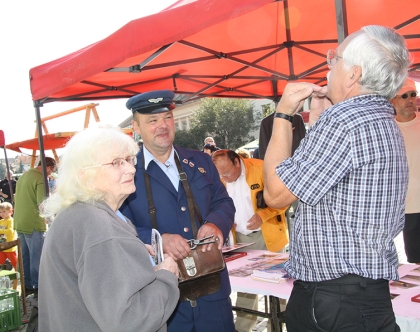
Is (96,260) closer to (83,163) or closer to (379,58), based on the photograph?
(83,163)

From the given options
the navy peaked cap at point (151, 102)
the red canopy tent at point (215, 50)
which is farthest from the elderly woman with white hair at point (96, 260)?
the red canopy tent at point (215, 50)

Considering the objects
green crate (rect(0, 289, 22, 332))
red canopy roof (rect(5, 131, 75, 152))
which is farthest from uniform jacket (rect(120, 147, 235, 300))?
red canopy roof (rect(5, 131, 75, 152))

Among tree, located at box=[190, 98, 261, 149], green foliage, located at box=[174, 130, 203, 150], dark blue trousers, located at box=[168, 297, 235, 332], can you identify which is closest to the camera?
dark blue trousers, located at box=[168, 297, 235, 332]

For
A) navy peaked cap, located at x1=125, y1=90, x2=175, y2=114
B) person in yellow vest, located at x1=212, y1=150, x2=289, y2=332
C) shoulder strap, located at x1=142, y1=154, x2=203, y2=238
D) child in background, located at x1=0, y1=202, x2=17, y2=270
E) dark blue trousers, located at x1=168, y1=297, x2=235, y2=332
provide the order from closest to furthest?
dark blue trousers, located at x1=168, y1=297, x2=235, y2=332, shoulder strap, located at x1=142, y1=154, x2=203, y2=238, navy peaked cap, located at x1=125, y1=90, x2=175, y2=114, person in yellow vest, located at x1=212, y1=150, x2=289, y2=332, child in background, located at x1=0, y1=202, x2=17, y2=270

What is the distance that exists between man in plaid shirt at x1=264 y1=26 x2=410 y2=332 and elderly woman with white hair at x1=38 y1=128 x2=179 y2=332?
1.76ft

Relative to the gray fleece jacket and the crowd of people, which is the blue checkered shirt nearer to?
the crowd of people

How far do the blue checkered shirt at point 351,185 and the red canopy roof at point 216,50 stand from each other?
105 cm

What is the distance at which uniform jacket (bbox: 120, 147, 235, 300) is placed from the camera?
2255 millimetres

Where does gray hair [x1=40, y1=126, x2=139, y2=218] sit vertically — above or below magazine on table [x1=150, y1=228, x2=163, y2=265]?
above

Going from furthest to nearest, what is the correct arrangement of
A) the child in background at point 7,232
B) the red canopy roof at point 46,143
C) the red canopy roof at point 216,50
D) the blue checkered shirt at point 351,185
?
the red canopy roof at point 46,143, the child in background at point 7,232, the red canopy roof at point 216,50, the blue checkered shirt at point 351,185

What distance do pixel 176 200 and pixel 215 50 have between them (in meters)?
2.97

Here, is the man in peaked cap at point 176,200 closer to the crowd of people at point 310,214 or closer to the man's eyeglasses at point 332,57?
the crowd of people at point 310,214

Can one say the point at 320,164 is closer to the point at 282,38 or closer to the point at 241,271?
the point at 241,271

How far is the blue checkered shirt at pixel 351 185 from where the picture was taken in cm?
134
